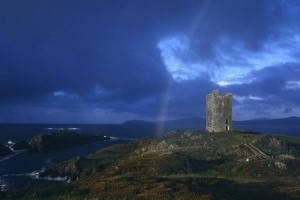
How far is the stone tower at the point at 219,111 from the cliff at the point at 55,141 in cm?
5880

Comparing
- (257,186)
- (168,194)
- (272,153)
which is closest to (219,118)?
(272,153)

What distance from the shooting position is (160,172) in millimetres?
55406

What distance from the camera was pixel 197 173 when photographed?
54.5 meters

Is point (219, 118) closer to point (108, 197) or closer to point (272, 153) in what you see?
point (272, 153)

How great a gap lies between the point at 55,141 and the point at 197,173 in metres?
88.1

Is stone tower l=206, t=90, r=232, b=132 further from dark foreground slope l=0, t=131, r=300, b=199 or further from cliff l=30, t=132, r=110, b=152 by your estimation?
cliff l=30, t=132, r=110, b=152

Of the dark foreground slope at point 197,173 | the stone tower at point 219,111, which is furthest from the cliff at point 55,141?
the stone tower at point 219,111

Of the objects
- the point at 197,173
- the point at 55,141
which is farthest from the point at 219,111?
the point at 55,141

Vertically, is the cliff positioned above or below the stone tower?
below

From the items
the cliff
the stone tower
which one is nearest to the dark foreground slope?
the stone tower

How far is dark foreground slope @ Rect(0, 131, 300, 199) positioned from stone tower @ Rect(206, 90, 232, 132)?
646 centimetres

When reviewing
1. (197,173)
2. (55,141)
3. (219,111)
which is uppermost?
(219,111)

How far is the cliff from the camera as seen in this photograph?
417ft

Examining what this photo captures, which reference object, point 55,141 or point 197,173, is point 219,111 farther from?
point 55,141
